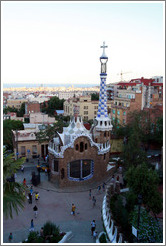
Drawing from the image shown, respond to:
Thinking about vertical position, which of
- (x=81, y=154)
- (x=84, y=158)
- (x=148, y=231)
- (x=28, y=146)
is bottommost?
(x=148, y=231)

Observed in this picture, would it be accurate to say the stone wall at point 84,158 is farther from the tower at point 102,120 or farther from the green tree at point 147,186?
the green tree at point 147,186

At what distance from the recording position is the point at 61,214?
1775 centimetres

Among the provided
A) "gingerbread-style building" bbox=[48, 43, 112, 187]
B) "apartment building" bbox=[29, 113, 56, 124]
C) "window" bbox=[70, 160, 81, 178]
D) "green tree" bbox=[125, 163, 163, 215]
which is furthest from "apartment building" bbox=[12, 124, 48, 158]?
"green tree" bbox=[125, 163, 163, 215]

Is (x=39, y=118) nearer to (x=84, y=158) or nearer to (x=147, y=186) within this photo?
(x=84, y=158)

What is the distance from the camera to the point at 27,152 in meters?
31.3

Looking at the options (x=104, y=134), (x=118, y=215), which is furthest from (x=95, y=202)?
(x=104, y=134)

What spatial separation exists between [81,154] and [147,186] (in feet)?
26.0

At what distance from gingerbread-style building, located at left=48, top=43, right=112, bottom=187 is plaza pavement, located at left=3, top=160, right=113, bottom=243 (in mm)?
1089

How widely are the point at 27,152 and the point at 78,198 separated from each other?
1340 centimetres

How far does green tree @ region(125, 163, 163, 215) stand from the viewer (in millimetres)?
15312

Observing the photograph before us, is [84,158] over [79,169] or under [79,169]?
over

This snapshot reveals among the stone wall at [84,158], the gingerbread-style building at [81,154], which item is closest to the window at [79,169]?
the gingerbread-style building at [81,154]

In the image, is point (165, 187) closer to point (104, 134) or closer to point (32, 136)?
point (104, 134)

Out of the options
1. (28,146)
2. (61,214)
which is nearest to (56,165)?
(61,214)
